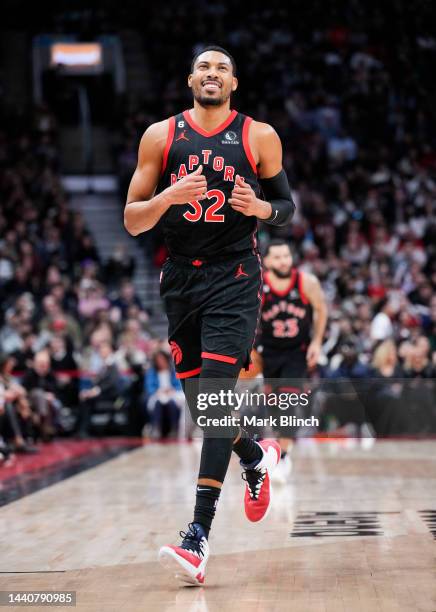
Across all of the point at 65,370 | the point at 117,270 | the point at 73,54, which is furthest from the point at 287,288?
the point at 73,54

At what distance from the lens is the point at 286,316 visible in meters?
8.28

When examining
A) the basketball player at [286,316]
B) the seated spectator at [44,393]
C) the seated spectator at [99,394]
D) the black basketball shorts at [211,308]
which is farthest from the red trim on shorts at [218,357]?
the seated spectator at [99,394]

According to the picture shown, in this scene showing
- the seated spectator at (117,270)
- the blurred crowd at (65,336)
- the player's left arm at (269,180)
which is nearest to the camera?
the player's left arm at (269,180)

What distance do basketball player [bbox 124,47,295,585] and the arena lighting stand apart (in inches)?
664

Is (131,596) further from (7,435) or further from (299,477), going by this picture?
(7,435)

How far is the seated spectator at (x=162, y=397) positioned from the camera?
490 inches

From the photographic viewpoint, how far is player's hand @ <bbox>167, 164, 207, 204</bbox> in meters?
4.13

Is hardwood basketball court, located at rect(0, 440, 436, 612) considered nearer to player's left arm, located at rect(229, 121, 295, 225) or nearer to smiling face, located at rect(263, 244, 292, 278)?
player's left arm, located at rect(229, 121, 295, 225)

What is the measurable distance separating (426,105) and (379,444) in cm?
845

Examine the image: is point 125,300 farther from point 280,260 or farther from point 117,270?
point 280,260

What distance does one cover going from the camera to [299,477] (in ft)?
25.5

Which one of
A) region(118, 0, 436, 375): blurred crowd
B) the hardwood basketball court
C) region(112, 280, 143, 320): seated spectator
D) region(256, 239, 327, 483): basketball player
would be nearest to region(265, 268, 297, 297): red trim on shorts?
region(256, 239, 327, 483): basketball player

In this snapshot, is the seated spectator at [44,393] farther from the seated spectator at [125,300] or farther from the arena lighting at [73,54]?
the arena lighting at [73,54]

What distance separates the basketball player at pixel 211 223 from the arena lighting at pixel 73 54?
16.9 metres
